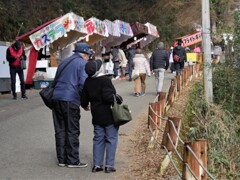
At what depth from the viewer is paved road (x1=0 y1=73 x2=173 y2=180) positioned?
270 inches

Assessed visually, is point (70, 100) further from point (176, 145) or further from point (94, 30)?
point (94, 30)

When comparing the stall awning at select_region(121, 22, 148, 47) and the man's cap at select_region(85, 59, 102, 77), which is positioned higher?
the stall awning at select_region(121, 22, 148, 47)

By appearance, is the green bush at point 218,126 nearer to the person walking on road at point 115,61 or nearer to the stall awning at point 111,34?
the person walking on road at point 115,61

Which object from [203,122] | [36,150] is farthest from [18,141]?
[203,122]

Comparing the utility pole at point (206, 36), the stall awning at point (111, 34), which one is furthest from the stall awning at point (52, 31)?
the utility pole at point (206, 36)

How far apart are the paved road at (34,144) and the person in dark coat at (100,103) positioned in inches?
17.7

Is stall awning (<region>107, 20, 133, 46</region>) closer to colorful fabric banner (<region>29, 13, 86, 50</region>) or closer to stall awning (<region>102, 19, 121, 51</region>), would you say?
stall awning (<region>102, 19, 121, 51</region>)

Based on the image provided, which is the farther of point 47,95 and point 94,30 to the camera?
point 94,30

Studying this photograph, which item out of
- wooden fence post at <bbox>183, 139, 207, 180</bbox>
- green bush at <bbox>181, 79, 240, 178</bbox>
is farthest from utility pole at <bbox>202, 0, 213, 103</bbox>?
wooden fence post at <bbox>183, 139, 207, 180</bbox>

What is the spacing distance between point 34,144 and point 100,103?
279cm

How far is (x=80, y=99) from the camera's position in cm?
680

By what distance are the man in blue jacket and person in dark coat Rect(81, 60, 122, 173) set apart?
9.1 inches

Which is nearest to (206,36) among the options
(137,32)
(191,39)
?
(137,32)

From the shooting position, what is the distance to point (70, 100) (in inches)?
269
